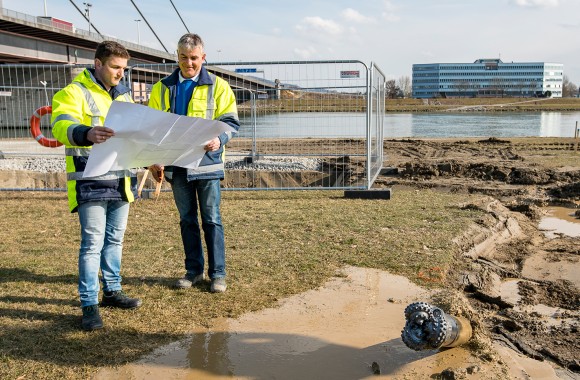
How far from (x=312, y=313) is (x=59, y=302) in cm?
215

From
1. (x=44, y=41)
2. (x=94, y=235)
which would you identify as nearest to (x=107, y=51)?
(x=94, y=235)

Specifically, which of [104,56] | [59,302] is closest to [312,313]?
[59,302]

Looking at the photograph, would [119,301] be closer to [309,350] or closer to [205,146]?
[205,146]

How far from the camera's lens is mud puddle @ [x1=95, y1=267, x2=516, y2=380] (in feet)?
11.3

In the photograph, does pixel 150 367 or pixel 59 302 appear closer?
pixel 150 367

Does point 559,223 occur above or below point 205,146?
below

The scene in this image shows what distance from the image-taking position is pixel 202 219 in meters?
4.89

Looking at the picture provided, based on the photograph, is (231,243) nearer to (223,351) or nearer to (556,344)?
(223,351)

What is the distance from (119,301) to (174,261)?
1.37 metres

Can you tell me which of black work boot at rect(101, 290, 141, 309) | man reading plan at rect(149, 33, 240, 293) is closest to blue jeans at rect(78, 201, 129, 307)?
black work boot at rect(101, 290, 141, 309)

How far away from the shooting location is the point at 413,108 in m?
74.8

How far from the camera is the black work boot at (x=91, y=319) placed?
13.0 ft

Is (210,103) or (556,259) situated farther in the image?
(556,259)

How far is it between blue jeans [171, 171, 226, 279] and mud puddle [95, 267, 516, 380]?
2.51ft
